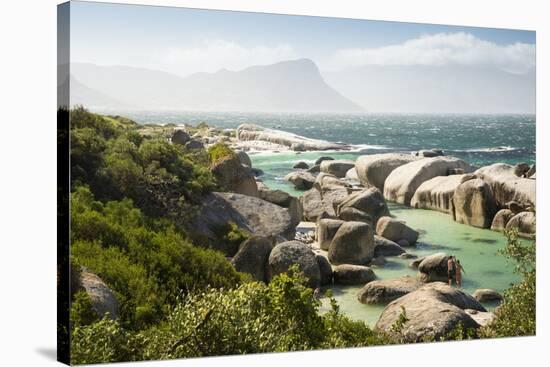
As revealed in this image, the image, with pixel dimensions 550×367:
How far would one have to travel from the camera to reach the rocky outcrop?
8.88m

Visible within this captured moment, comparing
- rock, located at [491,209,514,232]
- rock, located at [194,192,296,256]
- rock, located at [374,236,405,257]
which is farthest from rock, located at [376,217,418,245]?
rock, located at [491,209,514,232]

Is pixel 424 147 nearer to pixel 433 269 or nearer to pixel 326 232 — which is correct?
pixel 433 269

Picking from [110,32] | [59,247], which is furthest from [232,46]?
[59,247]

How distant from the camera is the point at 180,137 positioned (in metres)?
8.62

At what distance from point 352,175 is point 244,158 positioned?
1239 mm

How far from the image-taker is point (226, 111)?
345 inches

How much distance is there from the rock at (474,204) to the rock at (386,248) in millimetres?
1046

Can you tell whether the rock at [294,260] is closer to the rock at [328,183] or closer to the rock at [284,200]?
the rock at [284,200]

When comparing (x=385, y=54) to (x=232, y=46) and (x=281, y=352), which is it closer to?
(x=232, y=46)

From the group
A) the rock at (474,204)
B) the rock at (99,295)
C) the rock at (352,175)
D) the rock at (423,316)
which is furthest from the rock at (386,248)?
the rock at (99,295)

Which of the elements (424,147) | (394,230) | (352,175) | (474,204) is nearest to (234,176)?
(352,175)

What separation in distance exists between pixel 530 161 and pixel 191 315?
462 cm

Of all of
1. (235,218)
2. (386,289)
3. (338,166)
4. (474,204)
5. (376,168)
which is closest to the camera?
(235,218)

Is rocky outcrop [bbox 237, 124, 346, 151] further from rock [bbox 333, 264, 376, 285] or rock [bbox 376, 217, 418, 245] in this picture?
rock [bbox 333, 264, 376, 285]
